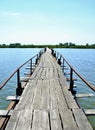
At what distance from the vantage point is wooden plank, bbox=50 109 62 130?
5352 millimetres

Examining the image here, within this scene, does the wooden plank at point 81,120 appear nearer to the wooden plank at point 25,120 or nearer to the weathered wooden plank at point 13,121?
the wooden plank at point 25,120

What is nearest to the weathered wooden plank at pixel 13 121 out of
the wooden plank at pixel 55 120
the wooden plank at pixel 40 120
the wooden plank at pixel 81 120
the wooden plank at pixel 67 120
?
the wooden plank at pixel 40 120

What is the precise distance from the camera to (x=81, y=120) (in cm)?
576

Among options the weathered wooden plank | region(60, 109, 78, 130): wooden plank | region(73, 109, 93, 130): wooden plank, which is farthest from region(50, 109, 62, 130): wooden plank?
the weathered wooden plank

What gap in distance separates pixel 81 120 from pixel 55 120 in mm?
644

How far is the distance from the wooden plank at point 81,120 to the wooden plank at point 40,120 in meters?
0.74

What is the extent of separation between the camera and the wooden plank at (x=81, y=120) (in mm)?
5346

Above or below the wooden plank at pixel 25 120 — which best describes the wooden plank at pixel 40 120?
below

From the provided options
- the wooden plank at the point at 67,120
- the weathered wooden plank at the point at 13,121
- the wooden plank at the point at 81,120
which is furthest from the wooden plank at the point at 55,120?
the weathered wooden plank at the point at 13,121

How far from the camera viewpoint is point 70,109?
6688mm

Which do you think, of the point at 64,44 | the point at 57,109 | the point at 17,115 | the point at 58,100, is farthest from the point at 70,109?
the point at 64,44

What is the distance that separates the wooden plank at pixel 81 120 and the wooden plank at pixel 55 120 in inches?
18.0

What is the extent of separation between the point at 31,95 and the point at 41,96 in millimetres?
382

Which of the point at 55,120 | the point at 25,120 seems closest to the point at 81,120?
the point at 55,120
